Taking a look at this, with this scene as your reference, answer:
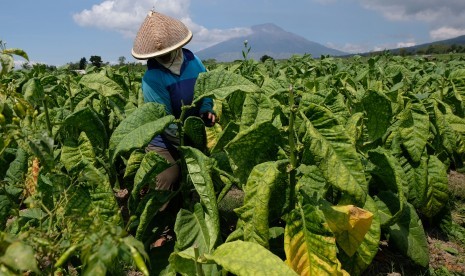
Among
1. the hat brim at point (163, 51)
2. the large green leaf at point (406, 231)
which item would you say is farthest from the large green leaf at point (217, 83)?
the large green leaf at point (406, 231)

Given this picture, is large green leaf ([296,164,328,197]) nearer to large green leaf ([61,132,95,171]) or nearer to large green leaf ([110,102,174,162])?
large green leaf ([110,102,174,162])

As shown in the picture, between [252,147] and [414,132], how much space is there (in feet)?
4.15

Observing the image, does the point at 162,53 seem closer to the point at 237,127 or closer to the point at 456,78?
the point at 237,127

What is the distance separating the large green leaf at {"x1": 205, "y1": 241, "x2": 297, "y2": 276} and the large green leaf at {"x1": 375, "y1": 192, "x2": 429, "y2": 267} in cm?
116

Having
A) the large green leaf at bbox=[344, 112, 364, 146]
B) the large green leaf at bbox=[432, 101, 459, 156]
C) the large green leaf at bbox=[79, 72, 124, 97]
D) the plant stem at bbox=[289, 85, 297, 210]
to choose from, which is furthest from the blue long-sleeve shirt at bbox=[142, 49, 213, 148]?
the large green leaf at bbox=[432, 101, 459, 156]

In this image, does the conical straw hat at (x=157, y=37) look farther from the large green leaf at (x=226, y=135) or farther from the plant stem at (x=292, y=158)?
the plant stem at (x=292, y=158)

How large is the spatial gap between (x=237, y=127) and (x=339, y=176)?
29.4 inches

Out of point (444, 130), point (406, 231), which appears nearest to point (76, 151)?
point (406, 231)

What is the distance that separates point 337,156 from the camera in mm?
1751

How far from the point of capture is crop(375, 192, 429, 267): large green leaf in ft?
8.48

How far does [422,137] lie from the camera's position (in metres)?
2.76

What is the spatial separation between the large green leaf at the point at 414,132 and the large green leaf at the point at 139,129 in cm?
154

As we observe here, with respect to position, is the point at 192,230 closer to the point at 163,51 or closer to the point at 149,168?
the point at 149,168

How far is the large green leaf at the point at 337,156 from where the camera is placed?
1738mm
